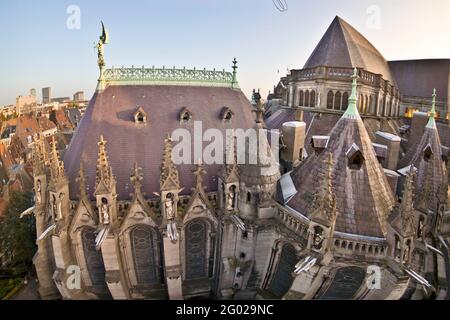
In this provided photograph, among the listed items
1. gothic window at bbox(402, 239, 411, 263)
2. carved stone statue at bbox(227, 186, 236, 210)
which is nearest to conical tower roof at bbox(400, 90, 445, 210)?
gothic window at bbox(402, 239, 411, 263)

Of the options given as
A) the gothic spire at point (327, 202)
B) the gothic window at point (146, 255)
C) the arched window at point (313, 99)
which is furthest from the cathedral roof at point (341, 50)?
the gothic window at point (146, 255)

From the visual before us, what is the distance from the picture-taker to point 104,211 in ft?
51.8

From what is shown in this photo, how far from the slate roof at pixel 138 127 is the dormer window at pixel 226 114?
0.84 ft

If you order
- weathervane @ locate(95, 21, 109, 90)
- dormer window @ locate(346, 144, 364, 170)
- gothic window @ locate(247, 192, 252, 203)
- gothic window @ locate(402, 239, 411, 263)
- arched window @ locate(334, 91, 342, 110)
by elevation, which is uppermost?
weathervane @ locate(95, 21, 109, 90)

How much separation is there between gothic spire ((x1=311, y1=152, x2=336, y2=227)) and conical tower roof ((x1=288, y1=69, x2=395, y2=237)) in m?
0.38

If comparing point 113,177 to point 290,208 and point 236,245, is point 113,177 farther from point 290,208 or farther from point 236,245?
point 290,208

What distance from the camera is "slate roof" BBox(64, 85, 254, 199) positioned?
17413mm

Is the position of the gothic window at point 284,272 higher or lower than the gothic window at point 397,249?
lower

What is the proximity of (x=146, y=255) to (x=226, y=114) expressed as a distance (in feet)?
36.7

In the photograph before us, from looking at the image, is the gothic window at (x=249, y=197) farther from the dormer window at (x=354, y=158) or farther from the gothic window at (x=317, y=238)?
the dormer window at (x=354, y=158)

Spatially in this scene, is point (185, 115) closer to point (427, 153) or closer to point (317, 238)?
point (317, 238)

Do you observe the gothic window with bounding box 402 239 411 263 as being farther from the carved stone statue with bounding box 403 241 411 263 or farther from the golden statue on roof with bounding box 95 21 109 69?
the golden statue on roof with bounding box 95 21 109 69

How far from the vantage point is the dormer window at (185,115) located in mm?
18816
